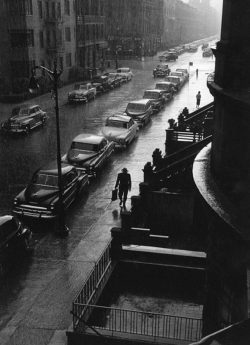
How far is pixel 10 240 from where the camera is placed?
44.1 feet

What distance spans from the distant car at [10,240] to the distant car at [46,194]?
207cm

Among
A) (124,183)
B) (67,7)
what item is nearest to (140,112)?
(124,183)

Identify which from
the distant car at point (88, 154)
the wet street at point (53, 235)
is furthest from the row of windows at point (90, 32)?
the distant car at point (88, 154)

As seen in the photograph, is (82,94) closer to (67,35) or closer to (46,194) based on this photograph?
(67,35)

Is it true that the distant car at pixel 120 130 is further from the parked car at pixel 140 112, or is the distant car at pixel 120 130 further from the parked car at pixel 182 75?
the parked car at pixel 182 75

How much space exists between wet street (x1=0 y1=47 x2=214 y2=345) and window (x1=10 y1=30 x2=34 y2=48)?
488 inches

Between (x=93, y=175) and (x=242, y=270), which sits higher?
(x=242, y=270)

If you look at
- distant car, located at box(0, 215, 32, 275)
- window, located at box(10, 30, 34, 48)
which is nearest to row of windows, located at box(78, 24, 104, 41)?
window, located at box(10, 30, 34, 48)

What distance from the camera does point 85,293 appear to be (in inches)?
419

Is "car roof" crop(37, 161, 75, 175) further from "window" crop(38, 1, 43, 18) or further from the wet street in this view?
"window" crop(38, 1, 43, 18)

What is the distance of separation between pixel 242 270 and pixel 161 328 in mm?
3579

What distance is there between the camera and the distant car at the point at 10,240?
1314 centimetres

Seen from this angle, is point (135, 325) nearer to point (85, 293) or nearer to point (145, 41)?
point (85, 293)

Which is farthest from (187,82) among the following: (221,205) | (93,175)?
(221,205)
